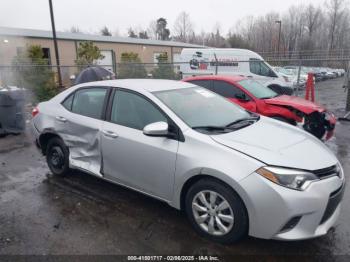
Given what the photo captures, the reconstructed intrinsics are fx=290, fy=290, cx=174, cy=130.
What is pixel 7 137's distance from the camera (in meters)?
7.05

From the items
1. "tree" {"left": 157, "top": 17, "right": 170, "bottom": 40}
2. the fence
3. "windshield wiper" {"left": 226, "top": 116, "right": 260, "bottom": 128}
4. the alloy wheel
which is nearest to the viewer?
the alloy wheel

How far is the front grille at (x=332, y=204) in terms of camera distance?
2551mm

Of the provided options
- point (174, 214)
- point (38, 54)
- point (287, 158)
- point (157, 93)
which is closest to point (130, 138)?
point (157, 93)

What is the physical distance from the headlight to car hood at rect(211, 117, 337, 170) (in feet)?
0.19

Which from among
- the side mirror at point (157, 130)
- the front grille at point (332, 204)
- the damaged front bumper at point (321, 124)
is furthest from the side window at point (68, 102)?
the damaged front bumper at point (321, 124)

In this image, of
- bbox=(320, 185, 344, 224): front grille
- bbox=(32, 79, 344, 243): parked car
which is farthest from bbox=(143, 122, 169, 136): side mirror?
bbox=(320, 185, 344, 224): front grille

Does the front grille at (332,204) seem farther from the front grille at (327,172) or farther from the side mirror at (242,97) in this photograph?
the side mirror at (242,97)

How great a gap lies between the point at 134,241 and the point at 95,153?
131 cm

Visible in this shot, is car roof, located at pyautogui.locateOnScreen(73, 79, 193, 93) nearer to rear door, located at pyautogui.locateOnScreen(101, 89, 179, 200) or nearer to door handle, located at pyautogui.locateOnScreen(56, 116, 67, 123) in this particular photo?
rear door, located at pyautogui.locateOnScreen(101, 89, 179, 200)

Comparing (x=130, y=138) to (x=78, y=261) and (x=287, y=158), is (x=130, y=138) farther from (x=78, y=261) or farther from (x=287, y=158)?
(x=287, y=158)

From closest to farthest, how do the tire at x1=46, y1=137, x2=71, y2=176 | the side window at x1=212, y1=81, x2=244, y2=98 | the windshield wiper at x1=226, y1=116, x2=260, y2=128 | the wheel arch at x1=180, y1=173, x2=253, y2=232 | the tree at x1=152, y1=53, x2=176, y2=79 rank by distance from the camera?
the wheel arch at x1=180, y1=173, x2=253, y2=232
the windshield wiper at x1=226, y1=116, x2=260, y2=128
the tire at x1=46, y1=137, x2=71, y2=176
the side window at x1=212, y1=81, x2=244, y2=98
the tree at x1=152, y1=53, x2=176, y2=79

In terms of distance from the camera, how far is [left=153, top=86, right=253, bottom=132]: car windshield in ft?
10.4

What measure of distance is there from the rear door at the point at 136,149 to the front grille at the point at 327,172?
4.35ft

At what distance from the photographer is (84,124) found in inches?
149
